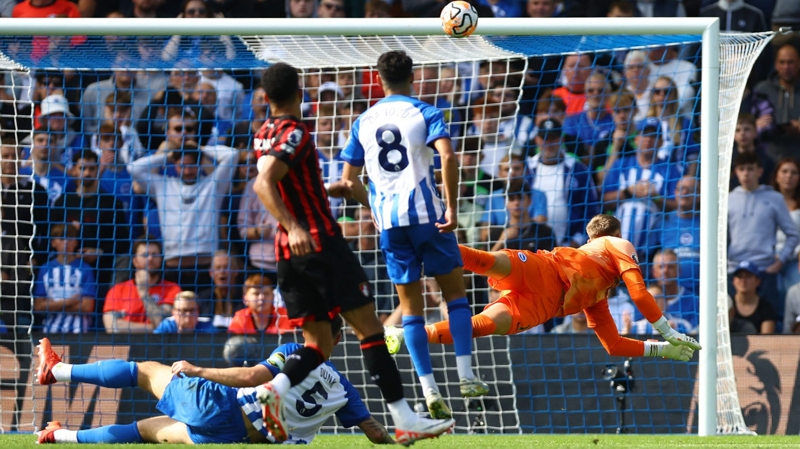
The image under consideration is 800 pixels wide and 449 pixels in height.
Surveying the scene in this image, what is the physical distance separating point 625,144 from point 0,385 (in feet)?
20.5

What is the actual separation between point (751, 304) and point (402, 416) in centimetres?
550

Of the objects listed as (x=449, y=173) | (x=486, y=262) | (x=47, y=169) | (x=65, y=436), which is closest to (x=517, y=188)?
(x=486, y=262)

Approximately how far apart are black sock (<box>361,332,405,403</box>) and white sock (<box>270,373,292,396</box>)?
41 cm

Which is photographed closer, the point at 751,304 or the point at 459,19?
the point at 459,19

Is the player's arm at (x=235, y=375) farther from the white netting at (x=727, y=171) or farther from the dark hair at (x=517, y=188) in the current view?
the dark hair at (x=517, y=188)

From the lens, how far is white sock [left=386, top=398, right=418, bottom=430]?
5020mm

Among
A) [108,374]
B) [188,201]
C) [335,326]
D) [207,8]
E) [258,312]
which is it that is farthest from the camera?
[207,8]

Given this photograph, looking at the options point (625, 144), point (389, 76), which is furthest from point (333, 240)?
point (625, 144)

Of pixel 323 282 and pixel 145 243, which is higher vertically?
pixel 145 243

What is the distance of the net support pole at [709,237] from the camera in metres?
7.18

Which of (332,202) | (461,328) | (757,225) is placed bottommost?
(461,328)

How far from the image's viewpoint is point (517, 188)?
9.88 m

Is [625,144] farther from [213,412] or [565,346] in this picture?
[213,412]

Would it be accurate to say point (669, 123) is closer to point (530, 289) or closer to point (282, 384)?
point (530, 289)
